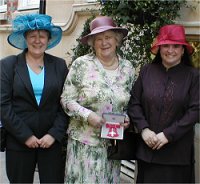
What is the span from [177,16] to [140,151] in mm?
1490

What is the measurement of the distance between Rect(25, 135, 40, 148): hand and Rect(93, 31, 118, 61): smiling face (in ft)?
2.77

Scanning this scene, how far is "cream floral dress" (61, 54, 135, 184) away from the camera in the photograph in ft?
10.3

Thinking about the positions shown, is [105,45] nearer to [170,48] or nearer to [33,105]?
[170,48]

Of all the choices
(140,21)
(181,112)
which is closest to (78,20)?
(140,21)

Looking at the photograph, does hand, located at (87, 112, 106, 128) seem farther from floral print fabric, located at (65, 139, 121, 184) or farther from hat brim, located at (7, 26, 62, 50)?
hat brim, located at (7, 26, 62, 50)

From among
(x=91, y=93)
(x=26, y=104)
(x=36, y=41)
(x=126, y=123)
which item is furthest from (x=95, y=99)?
(x=36, y=41)

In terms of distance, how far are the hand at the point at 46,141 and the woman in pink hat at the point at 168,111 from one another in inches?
26.8

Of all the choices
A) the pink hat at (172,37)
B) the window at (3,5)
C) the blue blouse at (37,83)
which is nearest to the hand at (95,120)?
the blue blouse at (37,83)

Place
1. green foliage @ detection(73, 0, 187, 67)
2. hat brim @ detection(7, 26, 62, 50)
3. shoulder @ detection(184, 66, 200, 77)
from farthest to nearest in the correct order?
green foliage @ detection(73, 0, 187, 67) < hat brim @ detection(7, 26, 62, 50) < shoulder @ detection(184, 66, 200, 77)

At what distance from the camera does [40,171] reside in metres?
3.30

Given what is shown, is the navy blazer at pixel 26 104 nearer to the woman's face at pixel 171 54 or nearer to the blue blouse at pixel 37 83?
the blue blouse at pixel 37 83

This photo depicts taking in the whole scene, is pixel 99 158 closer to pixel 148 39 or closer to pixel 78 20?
pixel 148 39

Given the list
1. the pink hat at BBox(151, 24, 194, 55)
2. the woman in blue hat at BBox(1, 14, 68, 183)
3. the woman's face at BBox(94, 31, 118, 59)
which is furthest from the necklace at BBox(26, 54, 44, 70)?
the pink hat at BBox(151, 24, 194, 55)

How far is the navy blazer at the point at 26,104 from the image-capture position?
3102 mm
